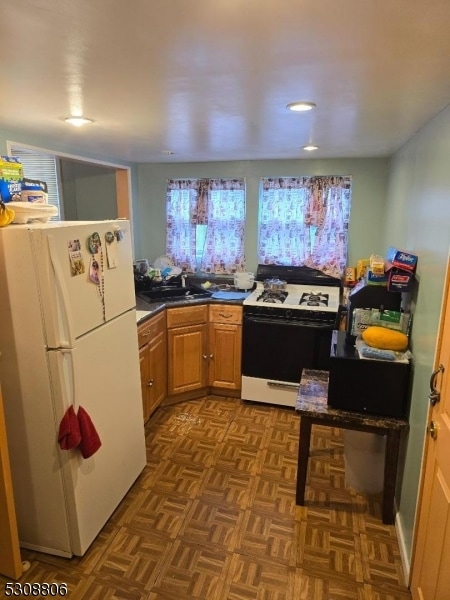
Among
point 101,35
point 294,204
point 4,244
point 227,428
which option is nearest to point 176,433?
point 227,428

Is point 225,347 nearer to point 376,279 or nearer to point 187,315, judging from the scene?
point 187,315

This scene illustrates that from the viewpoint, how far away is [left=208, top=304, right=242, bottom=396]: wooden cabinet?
134 inches

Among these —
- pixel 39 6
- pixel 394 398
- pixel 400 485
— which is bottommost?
pixel 400 485

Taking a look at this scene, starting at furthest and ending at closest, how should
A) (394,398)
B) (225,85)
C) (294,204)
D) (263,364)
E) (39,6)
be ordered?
(294,204)
(263,364)
(394,398)
(225,85)
(39,6)

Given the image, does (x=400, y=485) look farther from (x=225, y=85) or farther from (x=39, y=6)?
(x=39, y=6)

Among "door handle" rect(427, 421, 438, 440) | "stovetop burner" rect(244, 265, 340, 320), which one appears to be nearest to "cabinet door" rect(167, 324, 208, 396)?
"stovetop burner" rect(244, 265, 340, 320)

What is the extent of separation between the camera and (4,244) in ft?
5.41

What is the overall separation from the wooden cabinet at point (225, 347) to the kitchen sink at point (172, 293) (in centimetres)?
24

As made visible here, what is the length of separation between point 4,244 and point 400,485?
2.32 metres

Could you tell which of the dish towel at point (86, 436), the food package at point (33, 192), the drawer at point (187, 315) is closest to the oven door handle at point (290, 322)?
the drawer at point (187, 315)

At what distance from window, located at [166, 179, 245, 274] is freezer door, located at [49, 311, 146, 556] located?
1.88 metres

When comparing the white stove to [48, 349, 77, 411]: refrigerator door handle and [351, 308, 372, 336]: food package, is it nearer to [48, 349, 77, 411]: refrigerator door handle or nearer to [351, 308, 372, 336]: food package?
[351, 308, 372, 336]: food package

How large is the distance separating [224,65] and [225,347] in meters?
2.51

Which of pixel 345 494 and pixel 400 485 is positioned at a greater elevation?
pixel 400 485
